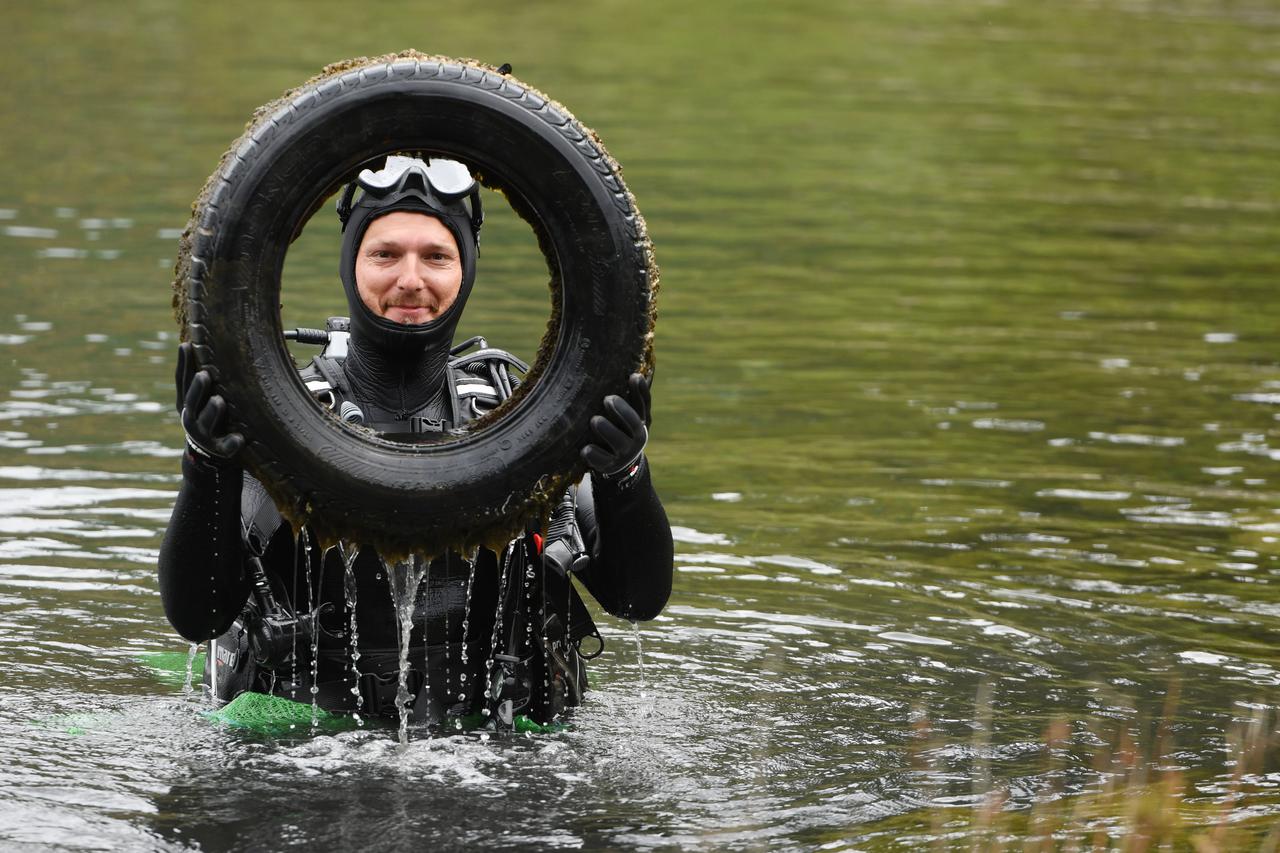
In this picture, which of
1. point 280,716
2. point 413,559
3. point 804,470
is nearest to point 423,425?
point 413,559

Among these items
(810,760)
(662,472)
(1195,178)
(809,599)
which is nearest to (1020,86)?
(1195,178)

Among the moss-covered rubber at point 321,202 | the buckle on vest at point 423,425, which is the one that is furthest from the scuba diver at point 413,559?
the moss-covered rubber at point 321,202

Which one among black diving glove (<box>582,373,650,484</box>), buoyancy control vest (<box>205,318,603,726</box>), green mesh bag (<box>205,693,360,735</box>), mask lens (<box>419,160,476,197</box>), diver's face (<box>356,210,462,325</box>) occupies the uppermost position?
mask lens (<box>419,160,476,197</box>)

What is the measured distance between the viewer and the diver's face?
17.8 feet

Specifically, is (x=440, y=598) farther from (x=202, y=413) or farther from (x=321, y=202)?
(x=321, y=202)

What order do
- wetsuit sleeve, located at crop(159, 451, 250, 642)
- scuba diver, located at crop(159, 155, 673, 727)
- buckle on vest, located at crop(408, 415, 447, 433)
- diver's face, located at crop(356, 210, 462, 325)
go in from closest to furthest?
wetsuit sleeve, located at crop(159, 451, 250, 642) < scuba diver, located at crop(159, 155, 673, 727) < diver's face, located at crop(356, 210, 462, 325) < buckle on vest, located at crop(408, 415, 447, 433)

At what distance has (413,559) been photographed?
539 cm

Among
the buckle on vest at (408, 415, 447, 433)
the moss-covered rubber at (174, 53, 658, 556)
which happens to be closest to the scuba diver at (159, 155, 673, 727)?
the buckle on vest at (408, 415, 447, 433)

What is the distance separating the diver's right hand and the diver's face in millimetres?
579

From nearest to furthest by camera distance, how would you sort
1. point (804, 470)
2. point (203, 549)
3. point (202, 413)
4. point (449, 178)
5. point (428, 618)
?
point (202, 413)
point (203, 549)
point (449, 178)
point (428, 618)
point (804, 470)

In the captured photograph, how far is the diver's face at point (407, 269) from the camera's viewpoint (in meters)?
5.42

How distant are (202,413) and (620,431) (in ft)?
3.64

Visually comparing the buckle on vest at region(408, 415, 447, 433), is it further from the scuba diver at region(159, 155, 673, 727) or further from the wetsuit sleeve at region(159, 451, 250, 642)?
the wetsuit sleeve at region(159, 451, 250, 642)

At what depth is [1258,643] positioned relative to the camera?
23.8 feet
